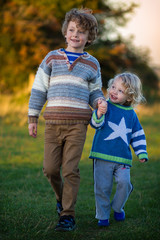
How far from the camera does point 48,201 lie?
428cm

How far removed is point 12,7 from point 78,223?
50.8 ft

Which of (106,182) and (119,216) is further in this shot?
(119,216)

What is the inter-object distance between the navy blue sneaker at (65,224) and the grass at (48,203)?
64 millimetres

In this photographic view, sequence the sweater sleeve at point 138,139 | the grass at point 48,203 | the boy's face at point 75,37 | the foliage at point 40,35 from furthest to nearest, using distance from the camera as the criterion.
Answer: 1. the foliage at point 40,35
2. the sweater sleeve at point 138,139
3. the boy's face at point 75,37
4. the grass at point 48,203

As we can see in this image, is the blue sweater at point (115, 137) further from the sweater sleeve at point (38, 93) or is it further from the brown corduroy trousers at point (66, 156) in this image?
the sweater sleeve at point (38, 93)

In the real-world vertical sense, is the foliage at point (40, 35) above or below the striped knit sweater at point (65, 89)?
above

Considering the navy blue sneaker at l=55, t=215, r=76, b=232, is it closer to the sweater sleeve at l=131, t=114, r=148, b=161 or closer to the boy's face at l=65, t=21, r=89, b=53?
the sweater sleeve at l=131, t=114, r=148, b=161

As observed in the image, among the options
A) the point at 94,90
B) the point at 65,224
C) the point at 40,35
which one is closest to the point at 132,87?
the point at 94,90

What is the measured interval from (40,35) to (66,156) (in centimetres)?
1525

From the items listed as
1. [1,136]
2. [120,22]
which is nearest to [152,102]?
[120,22]

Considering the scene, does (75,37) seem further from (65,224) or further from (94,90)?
(65,224)

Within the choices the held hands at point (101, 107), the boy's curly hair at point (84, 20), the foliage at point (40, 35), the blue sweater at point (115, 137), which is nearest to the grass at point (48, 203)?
the blue sweater at point (115, 137)

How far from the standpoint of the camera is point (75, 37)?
3.48 metres

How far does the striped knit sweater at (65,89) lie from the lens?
338 cm
